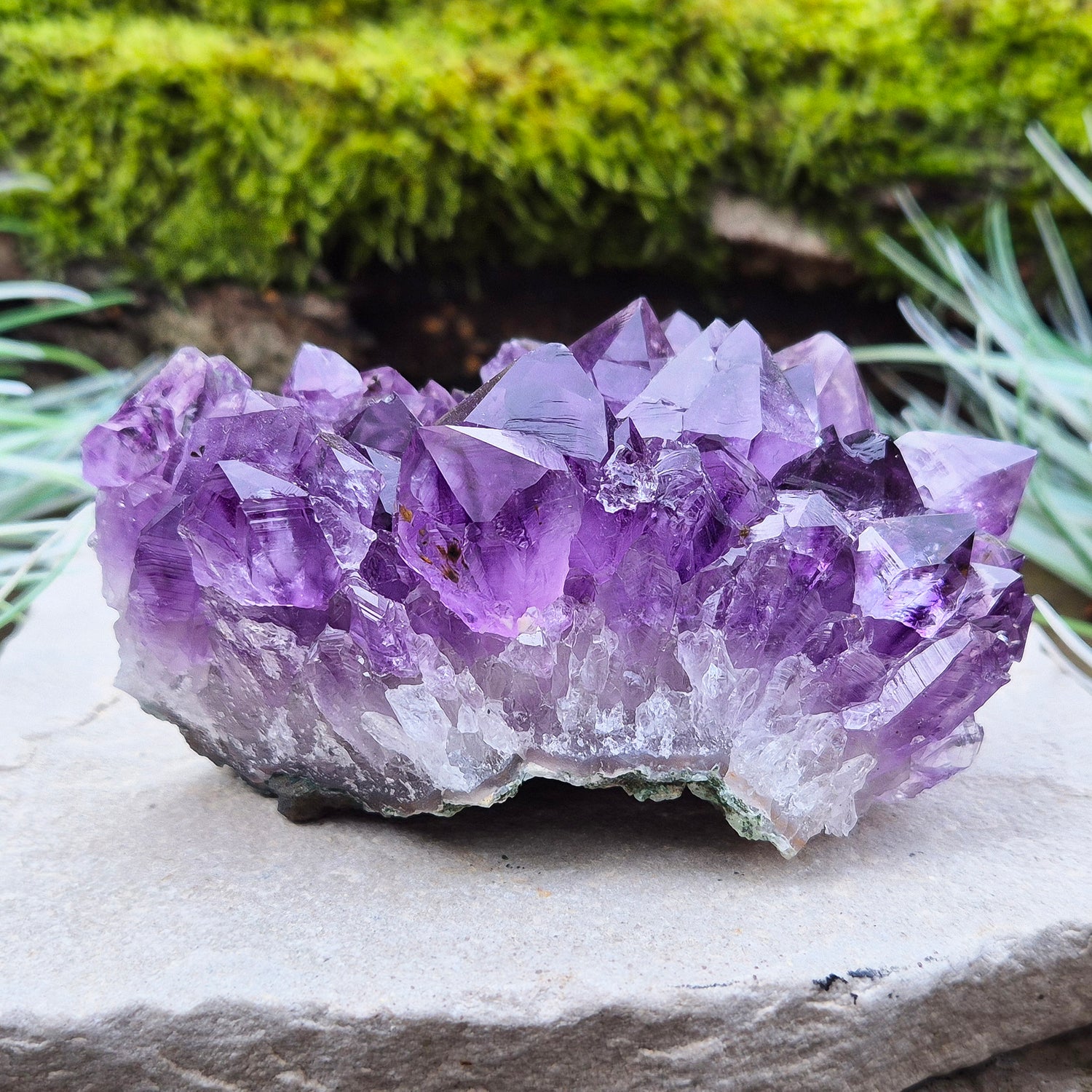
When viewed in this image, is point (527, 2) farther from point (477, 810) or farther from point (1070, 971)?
point (1070, 971)

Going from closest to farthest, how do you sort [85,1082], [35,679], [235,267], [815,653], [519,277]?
1. [85,1082]
2. [815,653]
3. [35,679]
4. [235,267]
5. [519,277]

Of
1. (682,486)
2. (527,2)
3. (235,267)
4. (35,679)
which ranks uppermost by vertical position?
(527,2)

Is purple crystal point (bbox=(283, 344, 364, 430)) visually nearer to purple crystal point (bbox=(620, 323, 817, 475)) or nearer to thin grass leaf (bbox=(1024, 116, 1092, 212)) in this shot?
purple crystal point (bbox=(620, 323, 817, 475))

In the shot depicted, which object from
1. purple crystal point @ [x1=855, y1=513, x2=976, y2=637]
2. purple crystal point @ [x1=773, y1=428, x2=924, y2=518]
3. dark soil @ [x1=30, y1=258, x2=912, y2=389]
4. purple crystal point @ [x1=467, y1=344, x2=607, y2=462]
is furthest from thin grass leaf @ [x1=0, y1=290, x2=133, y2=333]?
purple crystal point @ [x1=855, y1=513, x2=976, y2=637]

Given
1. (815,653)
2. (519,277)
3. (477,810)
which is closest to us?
(815,653)

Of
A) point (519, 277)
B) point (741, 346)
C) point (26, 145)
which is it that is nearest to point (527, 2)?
point (519, 277)

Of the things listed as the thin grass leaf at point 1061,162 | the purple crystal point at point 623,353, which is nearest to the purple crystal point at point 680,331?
the purple crystal point at point 623,353
